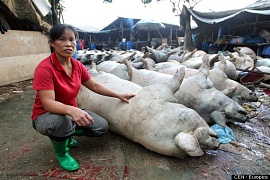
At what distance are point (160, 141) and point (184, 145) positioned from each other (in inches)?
9.8

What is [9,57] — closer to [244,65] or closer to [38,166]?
Result: [38,166]

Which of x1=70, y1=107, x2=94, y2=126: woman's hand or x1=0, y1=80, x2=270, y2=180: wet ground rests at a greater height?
x1=70, y1=107, x2=94, y2=126: woman's hand

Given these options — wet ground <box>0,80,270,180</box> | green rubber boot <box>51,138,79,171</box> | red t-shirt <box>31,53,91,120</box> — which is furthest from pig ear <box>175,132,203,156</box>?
red t-shirt <box>31,53,91,120</box>

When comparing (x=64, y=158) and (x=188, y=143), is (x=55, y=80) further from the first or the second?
(x=188, y=143)

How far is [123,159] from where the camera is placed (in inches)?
73.0

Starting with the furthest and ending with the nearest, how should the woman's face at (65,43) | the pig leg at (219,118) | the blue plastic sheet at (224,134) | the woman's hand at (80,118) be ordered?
the pig leg at (219,118) → the blue plastic sheet at (224,134) → the woman's face at (65,43) → the woman's hand at (80,118)

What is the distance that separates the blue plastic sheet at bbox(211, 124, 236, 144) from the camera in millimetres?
2185

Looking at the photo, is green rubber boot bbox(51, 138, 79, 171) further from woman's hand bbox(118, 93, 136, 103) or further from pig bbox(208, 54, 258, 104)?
pig bbox(208, 54, 258, 104)

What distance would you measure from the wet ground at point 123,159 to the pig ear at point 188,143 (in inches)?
9.9

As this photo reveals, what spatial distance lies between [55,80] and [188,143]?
1.23 m

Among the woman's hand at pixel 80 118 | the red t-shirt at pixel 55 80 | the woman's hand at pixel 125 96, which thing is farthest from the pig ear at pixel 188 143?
the red t-shirt at pixel 55 80

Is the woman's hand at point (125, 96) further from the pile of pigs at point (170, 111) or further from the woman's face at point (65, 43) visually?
the woman's face at point (65, 43)

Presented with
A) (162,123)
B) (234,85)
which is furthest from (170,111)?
(234,85)

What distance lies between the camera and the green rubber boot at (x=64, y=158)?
1.68 metres
